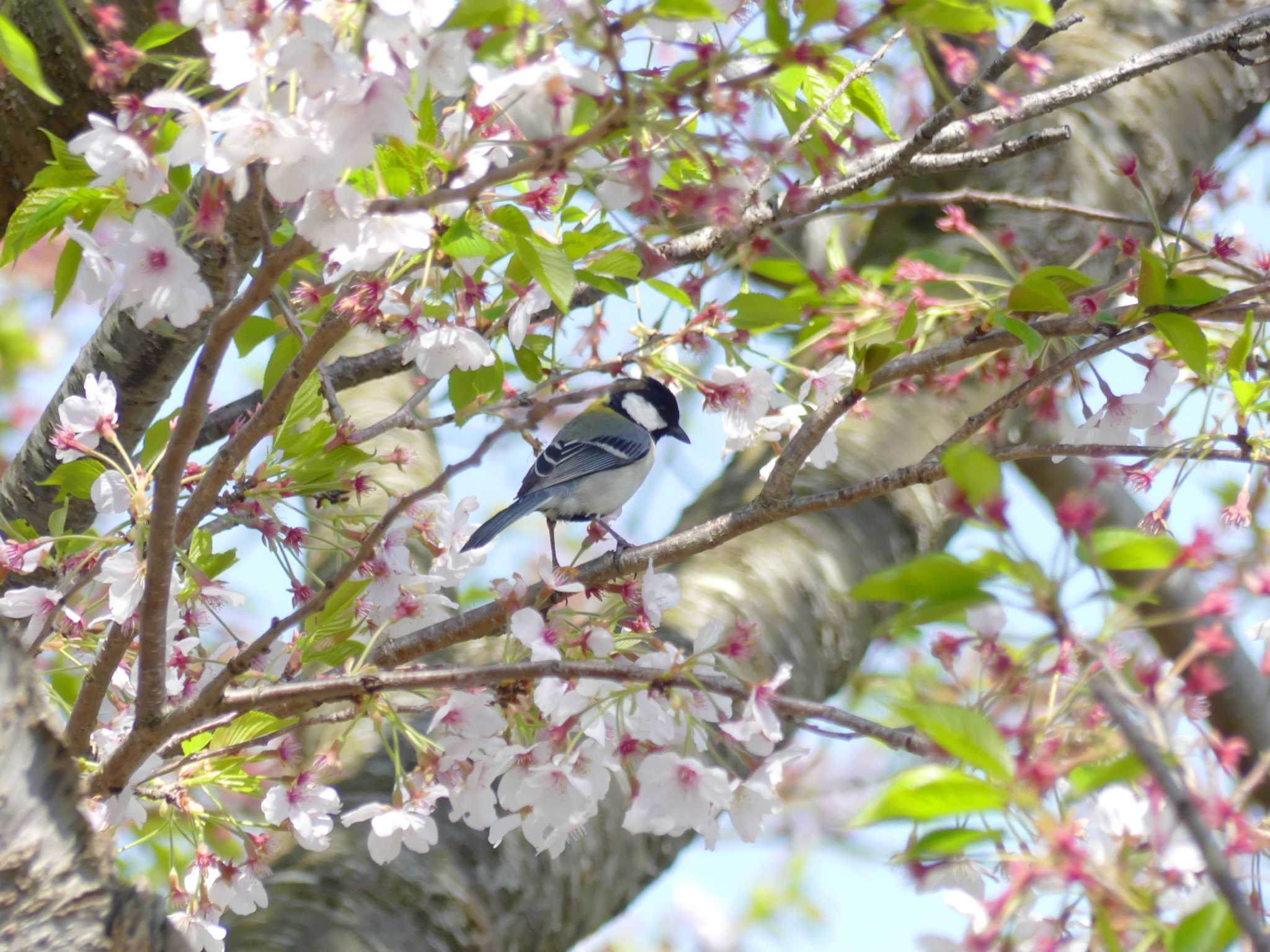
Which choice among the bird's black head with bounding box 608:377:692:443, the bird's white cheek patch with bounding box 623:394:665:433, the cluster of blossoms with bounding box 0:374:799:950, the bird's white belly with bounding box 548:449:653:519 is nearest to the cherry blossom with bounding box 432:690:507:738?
the cluster of blossoms with bounding box 0:374:799:950

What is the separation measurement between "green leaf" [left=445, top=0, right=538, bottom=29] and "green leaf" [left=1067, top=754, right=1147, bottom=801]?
781 mm

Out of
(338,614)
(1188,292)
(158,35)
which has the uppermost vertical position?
(158,35)

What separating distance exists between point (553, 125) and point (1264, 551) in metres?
0.92

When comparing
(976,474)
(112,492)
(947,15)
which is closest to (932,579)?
(976,474)

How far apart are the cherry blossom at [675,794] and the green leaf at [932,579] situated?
564 millimetres

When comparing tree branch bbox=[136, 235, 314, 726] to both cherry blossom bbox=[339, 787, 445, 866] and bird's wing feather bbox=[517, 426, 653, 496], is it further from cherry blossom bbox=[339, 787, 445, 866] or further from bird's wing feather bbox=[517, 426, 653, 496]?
bird's wing feather bbox=[517, 426, 653, 496]

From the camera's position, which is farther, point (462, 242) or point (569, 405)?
point (569, 405)

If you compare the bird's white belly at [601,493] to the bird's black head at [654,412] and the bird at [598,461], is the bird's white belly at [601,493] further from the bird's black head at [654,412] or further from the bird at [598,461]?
the bird's black head at [654,412]

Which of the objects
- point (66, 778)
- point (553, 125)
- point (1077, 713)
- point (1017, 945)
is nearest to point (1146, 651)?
point (1077, 713)

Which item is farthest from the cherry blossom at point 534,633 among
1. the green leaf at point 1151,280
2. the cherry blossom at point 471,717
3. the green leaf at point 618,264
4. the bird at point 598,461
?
the bird at point 598,461

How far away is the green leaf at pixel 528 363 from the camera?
2.06 meters

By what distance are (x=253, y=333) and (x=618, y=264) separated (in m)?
0.96

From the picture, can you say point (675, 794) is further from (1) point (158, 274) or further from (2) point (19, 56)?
(2) point (19, 56)

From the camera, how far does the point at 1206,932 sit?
2.67 feet
